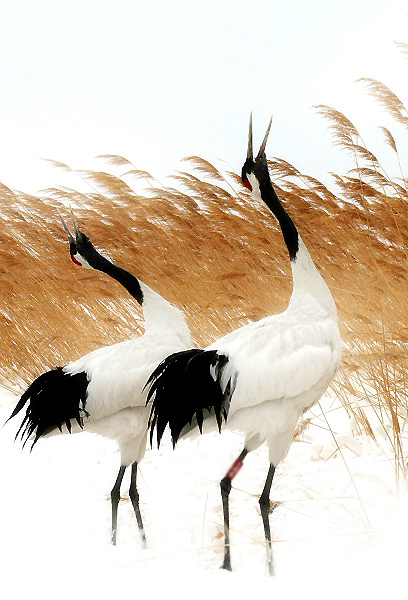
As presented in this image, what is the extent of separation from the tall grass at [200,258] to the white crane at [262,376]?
128 centimetres

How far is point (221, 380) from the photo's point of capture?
7.62 feet

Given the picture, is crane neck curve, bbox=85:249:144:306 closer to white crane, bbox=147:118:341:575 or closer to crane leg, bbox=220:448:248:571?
white crane, bbox=147:118:341:575

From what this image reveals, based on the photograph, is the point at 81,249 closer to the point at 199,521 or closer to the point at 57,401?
the point at 57,401

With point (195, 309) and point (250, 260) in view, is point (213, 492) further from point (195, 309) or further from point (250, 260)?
point (250, 260)

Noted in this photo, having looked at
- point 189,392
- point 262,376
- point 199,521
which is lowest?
point 199,521

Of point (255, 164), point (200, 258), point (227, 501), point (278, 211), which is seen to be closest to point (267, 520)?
point (227, 501)

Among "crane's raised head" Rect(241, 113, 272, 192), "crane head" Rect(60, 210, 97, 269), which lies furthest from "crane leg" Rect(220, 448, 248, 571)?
"crane head" Rect(60, 210, 97, 269)

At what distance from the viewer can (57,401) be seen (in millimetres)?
2627

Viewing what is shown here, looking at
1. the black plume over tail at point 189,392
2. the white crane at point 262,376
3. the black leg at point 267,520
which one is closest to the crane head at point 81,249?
the white crane at point 262,376

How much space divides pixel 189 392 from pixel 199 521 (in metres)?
0.96

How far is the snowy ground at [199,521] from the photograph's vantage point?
244 centimetres

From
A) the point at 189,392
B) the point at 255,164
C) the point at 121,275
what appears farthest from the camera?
the point at 121,275

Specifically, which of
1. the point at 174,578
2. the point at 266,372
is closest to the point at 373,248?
the point at 266,372

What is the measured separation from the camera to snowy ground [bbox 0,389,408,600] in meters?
2.44
